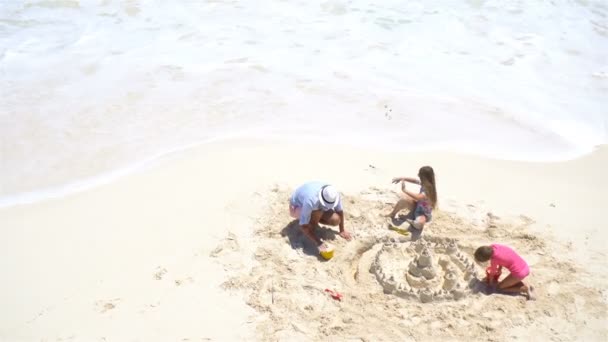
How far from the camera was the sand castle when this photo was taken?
4.25 m

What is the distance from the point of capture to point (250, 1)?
42.1 ft

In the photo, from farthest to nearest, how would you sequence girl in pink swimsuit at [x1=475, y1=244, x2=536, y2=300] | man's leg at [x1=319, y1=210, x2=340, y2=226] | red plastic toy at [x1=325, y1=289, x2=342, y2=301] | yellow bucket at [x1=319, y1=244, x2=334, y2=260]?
man's leg at [x1=319, y1=210, x2=340, y2=226], yellow bucket at [x1=319, y1=244, x2=334, y2=260], red plastic toy at [x1=325, y1=289, x2=342, y2=301], girl in pink swimsuit at [x1=475, y1=244, x2=536, y2=300]

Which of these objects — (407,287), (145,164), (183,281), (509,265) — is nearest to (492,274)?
(509,265)

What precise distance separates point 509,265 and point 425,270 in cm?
69

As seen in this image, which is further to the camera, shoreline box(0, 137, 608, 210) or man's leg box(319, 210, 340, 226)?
shoreline box(0, 137, 608, 210)

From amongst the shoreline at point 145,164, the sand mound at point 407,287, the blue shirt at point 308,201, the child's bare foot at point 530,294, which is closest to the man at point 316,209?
the blue shirt at point 308,201

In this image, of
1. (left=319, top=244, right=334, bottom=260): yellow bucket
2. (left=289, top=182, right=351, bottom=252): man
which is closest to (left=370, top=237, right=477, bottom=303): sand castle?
(left=319, top=244, right=334, bottom=260): yellow bucket

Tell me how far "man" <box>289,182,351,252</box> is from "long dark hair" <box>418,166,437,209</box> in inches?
34.6

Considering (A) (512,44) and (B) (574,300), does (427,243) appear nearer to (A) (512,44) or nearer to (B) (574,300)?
(B) (574,300)

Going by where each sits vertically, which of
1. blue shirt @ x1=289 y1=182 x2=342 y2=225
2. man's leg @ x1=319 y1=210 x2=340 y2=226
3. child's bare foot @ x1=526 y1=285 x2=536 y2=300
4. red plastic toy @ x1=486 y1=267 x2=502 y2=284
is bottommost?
child's bare foot @ x1=526 y1=285 x2=536 y2=300

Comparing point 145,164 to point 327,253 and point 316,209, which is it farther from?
point 327,253

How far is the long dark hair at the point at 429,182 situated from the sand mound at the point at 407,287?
277 millimetres

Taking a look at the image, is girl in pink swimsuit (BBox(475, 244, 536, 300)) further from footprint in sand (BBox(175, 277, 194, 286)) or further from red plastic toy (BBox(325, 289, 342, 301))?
footprint in sand (BBox(175, 277, 194, 286))

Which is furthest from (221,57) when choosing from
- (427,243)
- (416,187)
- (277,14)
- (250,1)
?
(427,243)
